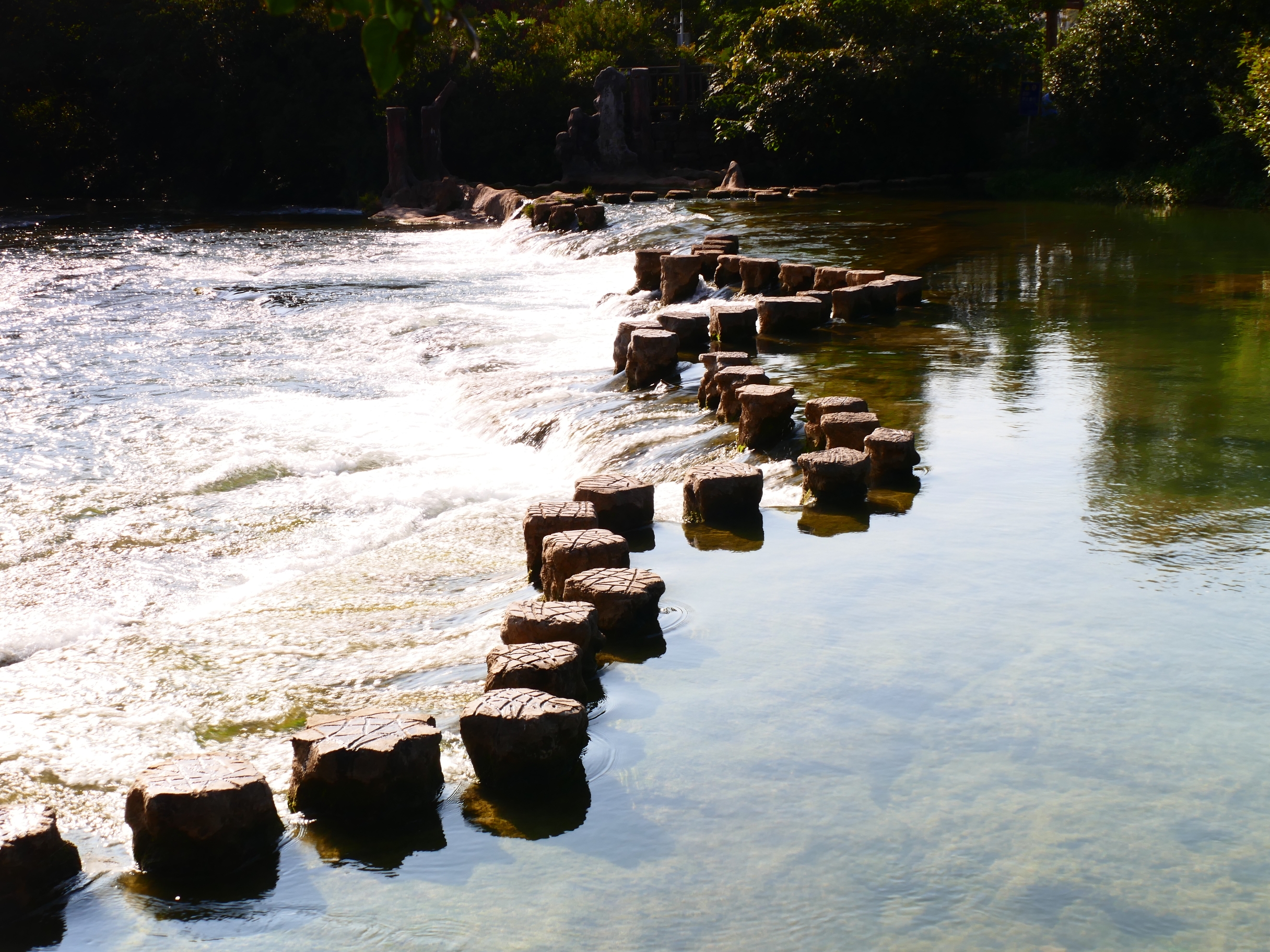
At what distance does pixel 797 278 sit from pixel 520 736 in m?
9.31

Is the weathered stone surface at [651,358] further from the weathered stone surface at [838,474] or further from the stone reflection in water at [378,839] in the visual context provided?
the stone reflection in water at [378,839]

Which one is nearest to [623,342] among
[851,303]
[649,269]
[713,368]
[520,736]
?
[713,368]

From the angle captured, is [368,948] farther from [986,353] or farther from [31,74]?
[31,74]

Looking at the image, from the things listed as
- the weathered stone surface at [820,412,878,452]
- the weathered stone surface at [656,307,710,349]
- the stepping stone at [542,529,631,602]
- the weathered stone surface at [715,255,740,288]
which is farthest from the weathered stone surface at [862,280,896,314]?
the stepping stone at [542,529,631,602]

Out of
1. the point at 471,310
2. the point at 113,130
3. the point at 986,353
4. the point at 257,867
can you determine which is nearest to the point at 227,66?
the point at 113,130

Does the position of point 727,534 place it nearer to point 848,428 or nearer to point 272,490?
point 848,428

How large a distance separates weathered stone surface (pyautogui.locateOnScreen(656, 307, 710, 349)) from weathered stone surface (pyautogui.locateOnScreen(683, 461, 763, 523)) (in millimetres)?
4004

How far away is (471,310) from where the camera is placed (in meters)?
13.9

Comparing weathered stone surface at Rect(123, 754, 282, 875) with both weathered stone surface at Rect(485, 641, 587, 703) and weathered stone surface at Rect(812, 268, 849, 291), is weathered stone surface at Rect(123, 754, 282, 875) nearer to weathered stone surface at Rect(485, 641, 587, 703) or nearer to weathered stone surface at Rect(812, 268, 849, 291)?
weathered stone surface at Rect(485, 641, 587, 703)

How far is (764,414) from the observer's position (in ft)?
23.6

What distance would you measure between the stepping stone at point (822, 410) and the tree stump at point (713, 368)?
3.46ft

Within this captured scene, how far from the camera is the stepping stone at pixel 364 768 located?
357 centimetres

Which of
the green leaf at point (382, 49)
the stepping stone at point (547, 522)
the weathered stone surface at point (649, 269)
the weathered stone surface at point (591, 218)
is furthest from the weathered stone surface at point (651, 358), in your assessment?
the weathered stone surface at point (591, 218)

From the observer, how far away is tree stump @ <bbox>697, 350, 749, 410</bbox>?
8.18 m
